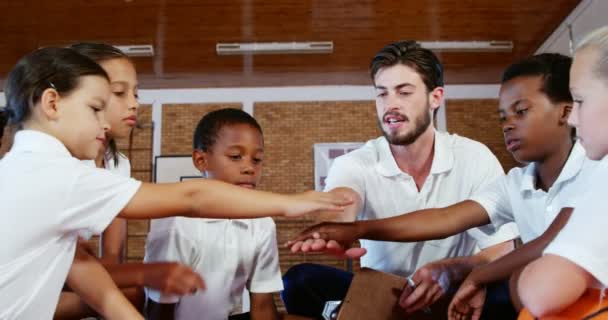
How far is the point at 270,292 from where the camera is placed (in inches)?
83.4

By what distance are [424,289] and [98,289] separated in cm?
99

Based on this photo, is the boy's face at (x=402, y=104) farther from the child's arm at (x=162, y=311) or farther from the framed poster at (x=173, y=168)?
the framed poster at (x=173, y=168)

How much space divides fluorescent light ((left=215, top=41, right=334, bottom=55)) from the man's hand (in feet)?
19.9

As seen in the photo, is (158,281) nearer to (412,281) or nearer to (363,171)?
(412,281)

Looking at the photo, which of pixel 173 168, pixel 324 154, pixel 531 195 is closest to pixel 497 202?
pixel 531 195

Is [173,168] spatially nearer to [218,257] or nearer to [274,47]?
[274,47]

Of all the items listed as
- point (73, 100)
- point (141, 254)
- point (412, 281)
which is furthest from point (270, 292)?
point (141, 254)

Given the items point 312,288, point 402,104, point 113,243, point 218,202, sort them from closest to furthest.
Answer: point 218,202
point 113,243
point 312,288
point 402,104

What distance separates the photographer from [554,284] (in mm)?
1094

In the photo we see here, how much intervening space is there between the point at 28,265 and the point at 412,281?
1.17 meters

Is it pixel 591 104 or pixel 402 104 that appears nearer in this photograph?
pixel 591 104

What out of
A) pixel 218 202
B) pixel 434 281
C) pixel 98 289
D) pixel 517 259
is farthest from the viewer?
pixel 434 281

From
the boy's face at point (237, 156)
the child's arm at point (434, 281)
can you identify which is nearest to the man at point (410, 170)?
the child's arm at point (434, 281)

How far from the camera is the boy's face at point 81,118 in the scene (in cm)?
144
